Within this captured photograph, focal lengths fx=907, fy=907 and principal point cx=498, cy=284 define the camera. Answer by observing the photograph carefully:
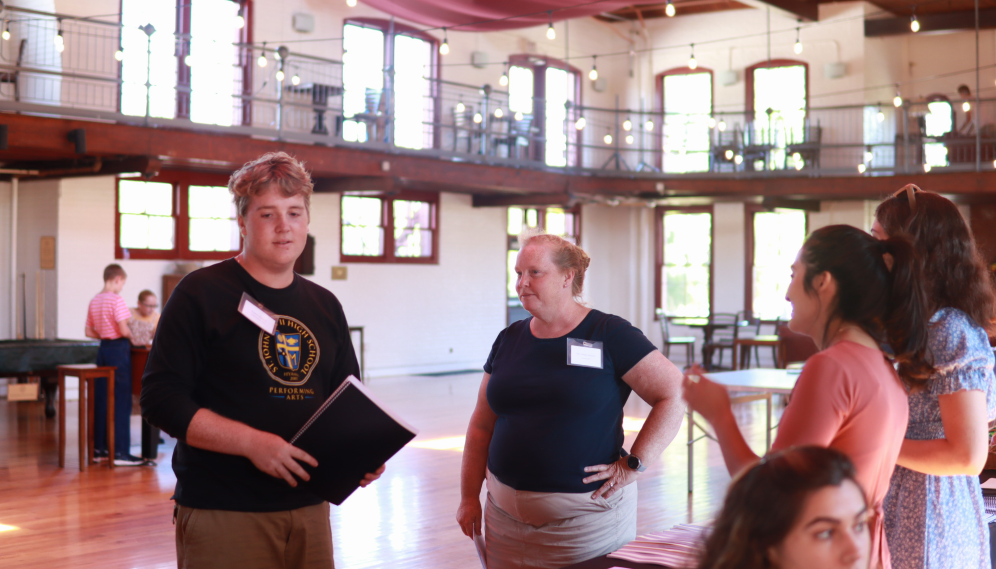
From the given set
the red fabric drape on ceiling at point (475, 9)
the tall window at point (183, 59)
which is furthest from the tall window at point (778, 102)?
the tall window at point (183, 59)

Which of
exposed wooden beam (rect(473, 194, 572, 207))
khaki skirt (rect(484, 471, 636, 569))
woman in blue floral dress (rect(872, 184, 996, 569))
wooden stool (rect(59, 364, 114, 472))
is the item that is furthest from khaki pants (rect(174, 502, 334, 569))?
exposed wooden beam (rect(473, 194, 572, 207))

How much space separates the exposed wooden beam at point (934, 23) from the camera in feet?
48.4

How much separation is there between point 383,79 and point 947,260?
1192cm

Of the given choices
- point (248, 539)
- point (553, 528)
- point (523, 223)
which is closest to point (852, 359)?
point (553, 528)

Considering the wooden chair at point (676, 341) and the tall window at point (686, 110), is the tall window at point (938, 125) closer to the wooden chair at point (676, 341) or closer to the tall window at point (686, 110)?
the tall window at point (686, 110)

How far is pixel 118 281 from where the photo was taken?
292 inches

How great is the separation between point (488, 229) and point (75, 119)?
774cm

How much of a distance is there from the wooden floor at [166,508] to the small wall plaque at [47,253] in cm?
255

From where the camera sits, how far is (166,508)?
565 centimetres

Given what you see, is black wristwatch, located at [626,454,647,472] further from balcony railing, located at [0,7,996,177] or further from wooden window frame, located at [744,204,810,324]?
wooden window frame, located at [744,204,810,324]

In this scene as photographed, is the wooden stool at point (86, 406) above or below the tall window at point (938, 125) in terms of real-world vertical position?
below

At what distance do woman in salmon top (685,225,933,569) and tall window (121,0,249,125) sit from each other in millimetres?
10260

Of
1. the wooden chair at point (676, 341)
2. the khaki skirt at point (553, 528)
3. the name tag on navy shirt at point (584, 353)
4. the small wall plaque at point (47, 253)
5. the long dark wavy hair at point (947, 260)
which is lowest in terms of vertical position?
the wooden chair at point (676, 341)

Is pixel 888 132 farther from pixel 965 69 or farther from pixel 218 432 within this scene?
pixel 218 432
